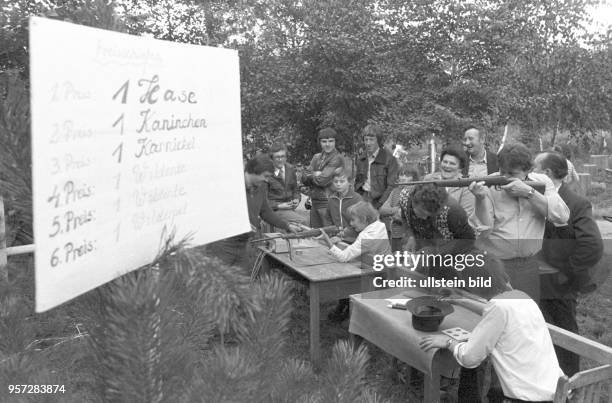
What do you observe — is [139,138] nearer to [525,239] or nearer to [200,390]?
[200,390]

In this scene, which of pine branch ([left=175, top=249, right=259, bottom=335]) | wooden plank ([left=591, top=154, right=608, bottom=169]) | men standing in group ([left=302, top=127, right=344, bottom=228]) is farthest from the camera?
wooden plank ([left=591, top=154, right=608, bottom=169])

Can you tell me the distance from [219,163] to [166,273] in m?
0.29

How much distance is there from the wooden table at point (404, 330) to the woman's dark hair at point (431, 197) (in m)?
0.62

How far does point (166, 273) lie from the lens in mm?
778

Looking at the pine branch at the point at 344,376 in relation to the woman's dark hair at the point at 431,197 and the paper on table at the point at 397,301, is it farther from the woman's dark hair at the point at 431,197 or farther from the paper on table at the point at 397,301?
the woman's dark hair at the point at 431,197

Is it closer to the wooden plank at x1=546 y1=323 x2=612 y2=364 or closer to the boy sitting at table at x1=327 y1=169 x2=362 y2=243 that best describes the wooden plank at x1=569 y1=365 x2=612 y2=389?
the wooden plank at x1=546 y1=323 x2=612 y2=364

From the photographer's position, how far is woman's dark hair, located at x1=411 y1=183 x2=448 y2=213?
3.52m

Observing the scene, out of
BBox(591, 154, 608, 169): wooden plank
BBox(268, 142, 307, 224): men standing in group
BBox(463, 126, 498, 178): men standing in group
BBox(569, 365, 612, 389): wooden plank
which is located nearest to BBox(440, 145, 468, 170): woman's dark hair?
BBox(463, 126, 498, 178): men standing in group

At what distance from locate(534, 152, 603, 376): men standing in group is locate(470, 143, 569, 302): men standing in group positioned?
0.35 feet

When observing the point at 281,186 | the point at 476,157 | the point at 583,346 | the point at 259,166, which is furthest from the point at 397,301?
the point at 281,186

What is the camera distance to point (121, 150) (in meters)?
0.79

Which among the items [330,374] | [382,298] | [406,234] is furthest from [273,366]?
[406,234]

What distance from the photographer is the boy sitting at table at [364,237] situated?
14.1ft

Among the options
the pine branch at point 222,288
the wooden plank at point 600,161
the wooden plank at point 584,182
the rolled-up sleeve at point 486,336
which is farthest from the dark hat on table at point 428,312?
the wooden plank at point 600,161
